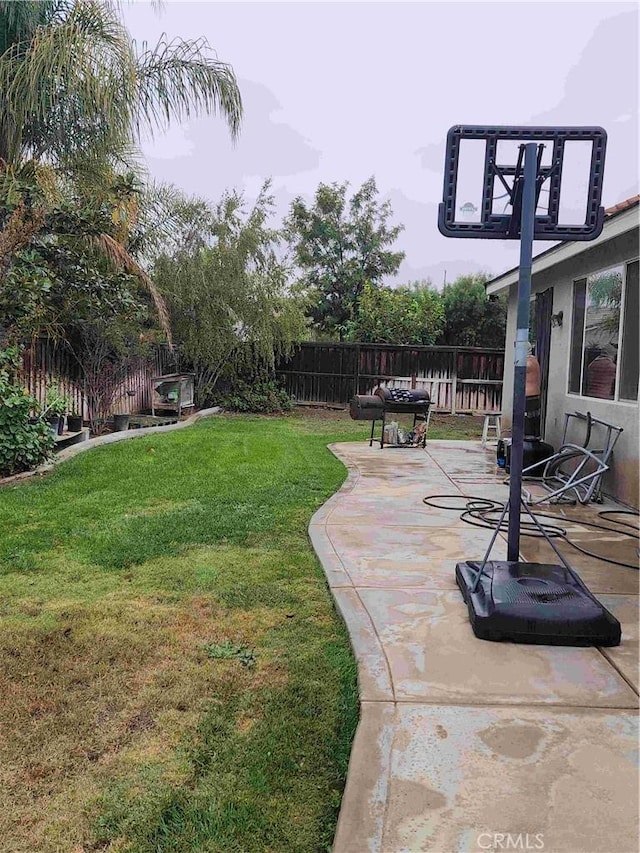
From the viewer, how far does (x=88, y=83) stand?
7914 millimetres

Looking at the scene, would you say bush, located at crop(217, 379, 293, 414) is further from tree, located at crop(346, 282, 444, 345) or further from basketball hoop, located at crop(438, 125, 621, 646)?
basketball hoop, located at crop(438, 125, 621, 646)

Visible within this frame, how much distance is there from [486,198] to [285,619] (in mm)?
2577

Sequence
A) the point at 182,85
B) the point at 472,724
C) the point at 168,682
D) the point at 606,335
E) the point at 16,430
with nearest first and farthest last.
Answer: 1. the point at 472,724
2. the point at 168,682
3. the point at 606,335
4. the point at 16,430
5. the point at 182,85

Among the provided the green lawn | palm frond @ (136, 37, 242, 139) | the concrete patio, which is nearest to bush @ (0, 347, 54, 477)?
the green lawn

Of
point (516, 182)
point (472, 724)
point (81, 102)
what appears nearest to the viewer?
point (472, 724)

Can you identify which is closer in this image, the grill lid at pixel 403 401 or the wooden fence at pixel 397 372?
the grill lid at pixel 403 401

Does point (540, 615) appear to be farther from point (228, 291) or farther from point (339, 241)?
point (339, 241)

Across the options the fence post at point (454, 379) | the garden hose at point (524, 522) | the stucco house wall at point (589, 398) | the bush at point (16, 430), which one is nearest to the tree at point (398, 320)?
the fence post at point (454, 379)

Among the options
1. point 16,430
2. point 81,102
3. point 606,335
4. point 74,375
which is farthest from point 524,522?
point 74,375

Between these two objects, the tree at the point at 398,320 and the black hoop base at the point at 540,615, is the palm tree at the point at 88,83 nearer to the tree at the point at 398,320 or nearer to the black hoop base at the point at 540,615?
the black hoop base at the point at 540,615

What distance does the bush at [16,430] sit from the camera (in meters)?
6.65

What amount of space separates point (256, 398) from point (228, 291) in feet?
8.94

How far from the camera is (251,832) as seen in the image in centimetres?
191

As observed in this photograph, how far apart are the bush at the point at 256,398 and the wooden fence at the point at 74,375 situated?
154 cm
